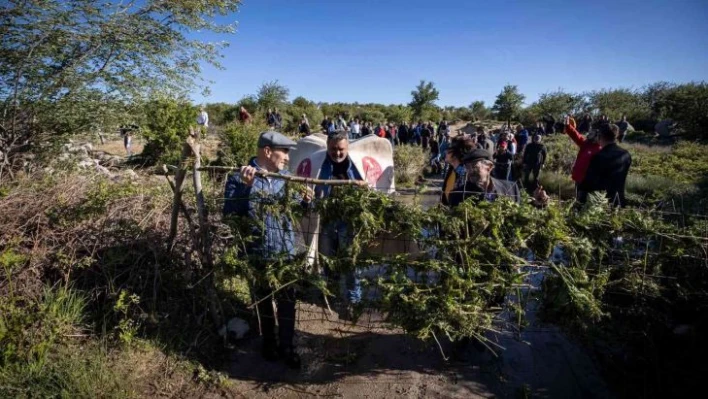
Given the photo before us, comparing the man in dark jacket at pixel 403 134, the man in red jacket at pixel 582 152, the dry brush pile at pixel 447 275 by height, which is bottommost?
the dry brush pile at pixel 447 275

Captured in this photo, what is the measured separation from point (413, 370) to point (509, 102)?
3810 cm

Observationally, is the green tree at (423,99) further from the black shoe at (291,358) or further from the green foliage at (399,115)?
the black shoe at (291,358)

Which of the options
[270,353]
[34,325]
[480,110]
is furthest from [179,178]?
[480,110]

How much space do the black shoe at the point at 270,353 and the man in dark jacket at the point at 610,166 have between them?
455cm

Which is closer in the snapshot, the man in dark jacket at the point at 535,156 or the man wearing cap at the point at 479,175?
the man wearing cap at the point at 479,175

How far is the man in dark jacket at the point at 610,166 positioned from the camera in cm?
480

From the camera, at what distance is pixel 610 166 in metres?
4.81

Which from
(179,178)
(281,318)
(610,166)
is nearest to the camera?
(179,178)

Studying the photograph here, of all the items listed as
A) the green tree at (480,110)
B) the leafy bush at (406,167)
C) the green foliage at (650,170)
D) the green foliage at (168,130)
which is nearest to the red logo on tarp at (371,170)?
the green foliage at (650,170)

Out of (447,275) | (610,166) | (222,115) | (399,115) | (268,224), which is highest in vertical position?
(399,115)

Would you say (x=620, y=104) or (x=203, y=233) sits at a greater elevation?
(x=620, y=104)

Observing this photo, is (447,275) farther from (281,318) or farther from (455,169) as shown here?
(455,169)

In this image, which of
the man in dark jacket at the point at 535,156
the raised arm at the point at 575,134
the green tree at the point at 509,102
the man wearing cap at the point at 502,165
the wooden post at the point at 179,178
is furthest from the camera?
the green tree at the point at 509,102

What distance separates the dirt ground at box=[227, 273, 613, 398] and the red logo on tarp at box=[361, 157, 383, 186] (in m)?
2.61
